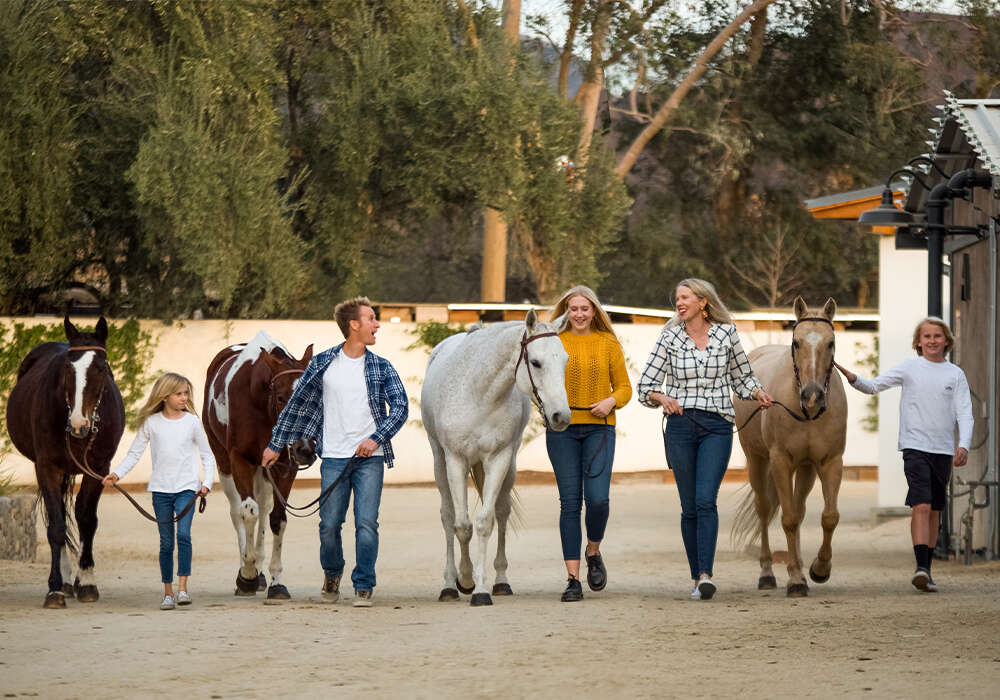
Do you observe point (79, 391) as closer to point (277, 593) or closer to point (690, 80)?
point (277, 593)

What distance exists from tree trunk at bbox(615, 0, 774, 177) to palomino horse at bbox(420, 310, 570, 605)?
2280 centimetres

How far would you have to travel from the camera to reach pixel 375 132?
829 inches

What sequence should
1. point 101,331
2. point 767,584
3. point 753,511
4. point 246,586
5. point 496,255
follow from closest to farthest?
1. point 101,331
2. point 767,584
3. point 246,586
4. point 753,511
5. point 496,255

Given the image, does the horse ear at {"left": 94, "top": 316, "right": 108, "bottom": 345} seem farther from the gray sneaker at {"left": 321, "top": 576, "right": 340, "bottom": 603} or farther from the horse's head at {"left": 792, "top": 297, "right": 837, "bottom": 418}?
the horse's head at {"left": 792, "top": 297, "right": 837, "bottom": 418}

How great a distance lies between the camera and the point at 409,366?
68.4 ft

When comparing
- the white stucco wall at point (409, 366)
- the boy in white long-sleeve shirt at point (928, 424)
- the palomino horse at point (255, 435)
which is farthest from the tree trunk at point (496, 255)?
the boy in white long-sleeve shirt at point (928, 424)

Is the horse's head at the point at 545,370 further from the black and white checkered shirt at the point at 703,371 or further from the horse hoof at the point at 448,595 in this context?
the horse hoof at the point at 448,595

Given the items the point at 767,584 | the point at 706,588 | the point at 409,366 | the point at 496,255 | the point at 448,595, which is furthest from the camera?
the point at 496,255

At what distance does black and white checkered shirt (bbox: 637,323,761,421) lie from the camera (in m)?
8.66

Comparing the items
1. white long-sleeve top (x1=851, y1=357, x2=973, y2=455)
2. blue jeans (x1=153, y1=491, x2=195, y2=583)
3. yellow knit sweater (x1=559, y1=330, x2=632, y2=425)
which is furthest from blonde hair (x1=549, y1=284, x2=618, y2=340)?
blue jeans (x1=153, y1=491, x2=195, y2=583)

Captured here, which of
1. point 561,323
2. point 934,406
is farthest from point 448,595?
point 934,406

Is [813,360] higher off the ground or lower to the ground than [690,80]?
lower

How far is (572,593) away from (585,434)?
0.96 m

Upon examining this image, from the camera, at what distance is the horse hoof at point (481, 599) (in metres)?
8.48
